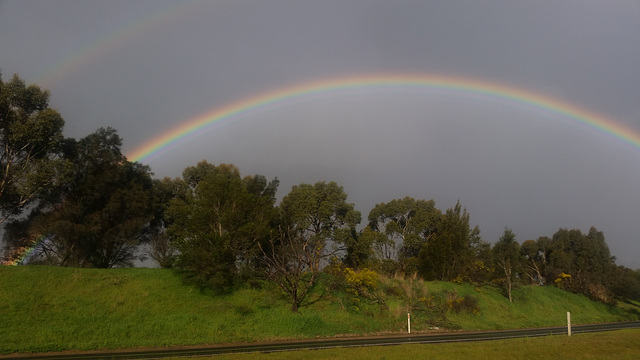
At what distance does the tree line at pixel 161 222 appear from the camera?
36531 mm

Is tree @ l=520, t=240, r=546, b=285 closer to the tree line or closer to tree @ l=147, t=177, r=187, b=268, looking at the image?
the tree line

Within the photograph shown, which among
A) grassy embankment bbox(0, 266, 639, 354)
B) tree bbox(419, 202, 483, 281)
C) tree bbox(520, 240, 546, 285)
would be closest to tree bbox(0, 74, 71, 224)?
grassy embankment bbox(0, 266, 639, 354)

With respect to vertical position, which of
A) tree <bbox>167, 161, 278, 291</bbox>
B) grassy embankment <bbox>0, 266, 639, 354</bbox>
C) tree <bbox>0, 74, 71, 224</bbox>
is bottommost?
grassy embankment <bbox>0, 266, 639, 354</bbox>

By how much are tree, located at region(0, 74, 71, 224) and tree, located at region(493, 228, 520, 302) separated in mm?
46751

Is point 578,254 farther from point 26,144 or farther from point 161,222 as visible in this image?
point 26,144

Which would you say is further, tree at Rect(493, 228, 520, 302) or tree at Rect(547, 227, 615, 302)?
tree at Rect(547, 227, 615, 302)

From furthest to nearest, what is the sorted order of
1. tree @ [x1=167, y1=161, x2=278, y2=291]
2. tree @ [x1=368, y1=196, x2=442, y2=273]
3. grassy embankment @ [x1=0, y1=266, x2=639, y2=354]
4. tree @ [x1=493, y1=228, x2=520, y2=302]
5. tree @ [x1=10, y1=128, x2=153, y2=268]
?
tree @ [x1=368, y1=196, x2=442, y2=273] < tree @ [x1=493, y1=228, x2=520, y2=302] < tree @ [x1=10, y1=128, x2=153, y2=268] < tree @ [x1=167, y1=161, x2=278, y2=291] < grassy embankment @ [x1=0, y1=266, x2=639, y2=354]

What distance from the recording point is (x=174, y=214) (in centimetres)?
5269

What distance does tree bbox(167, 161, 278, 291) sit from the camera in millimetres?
34719

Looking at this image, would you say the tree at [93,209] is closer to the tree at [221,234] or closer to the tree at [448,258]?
the tree at [221,234]

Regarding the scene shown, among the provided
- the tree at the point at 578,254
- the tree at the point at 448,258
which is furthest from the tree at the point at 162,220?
the tree at the point at 578,254

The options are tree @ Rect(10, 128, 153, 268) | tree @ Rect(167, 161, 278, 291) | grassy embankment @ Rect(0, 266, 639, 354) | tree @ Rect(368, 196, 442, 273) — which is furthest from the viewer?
tree @ Rect(368, 196, 442, 273)

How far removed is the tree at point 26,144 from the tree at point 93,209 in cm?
268

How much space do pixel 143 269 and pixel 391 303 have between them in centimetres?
2141
